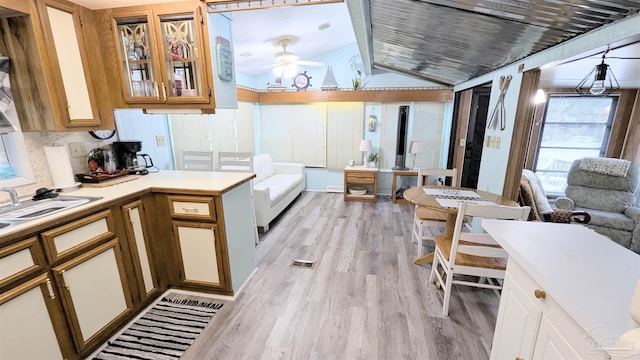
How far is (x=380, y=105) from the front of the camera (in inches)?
191

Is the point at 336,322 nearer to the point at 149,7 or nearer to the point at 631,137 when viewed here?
the point at 149,7

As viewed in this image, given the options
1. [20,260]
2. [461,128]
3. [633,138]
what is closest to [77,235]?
[20,260]

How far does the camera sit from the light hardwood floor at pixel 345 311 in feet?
5.60

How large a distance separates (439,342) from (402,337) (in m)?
0.24

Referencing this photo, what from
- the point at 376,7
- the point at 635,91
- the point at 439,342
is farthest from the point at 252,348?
the point at 635,91

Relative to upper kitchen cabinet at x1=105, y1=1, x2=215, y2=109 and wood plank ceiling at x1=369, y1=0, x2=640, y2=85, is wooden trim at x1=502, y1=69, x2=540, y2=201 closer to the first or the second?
wood plank ceiling at x1=369, y1=0, x2=640, y2=85

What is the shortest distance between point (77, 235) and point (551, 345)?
7.50ft

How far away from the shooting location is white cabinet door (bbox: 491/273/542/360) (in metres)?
0.99

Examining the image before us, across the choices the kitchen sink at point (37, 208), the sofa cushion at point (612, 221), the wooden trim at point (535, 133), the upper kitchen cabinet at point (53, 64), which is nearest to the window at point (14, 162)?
the upper kitchen cabinet at point (53, 64)

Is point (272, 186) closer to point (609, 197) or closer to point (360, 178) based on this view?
point (360, 178)

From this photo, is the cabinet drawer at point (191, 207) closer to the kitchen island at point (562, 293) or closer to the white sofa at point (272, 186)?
the white sofa at point (272, 186)

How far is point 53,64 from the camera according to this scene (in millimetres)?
1696

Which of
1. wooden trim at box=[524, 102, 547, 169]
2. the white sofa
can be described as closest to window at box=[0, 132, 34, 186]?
the white sofa

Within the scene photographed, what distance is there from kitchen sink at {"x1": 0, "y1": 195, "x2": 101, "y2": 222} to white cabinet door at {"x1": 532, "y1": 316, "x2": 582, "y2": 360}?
7.64 feet
